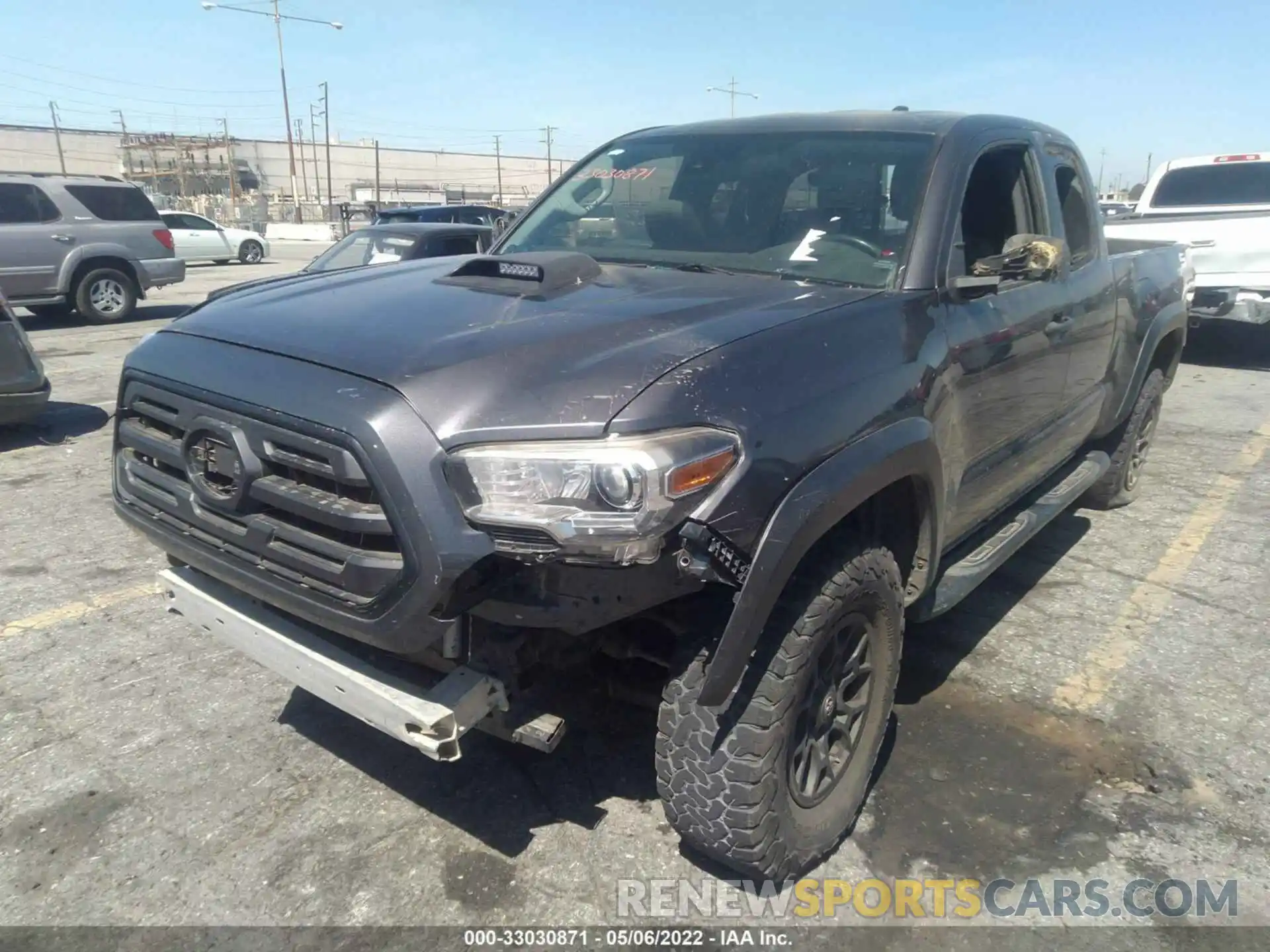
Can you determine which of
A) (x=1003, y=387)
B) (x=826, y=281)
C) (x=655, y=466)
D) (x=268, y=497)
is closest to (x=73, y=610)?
(x=268, y=497)

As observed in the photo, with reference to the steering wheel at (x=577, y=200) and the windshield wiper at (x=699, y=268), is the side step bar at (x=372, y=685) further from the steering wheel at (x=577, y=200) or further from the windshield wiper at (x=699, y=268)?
the steering wheel at (x=577, y=200)

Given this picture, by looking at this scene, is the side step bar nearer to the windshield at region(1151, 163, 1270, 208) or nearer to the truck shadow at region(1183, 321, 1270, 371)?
the truck shadow at region(1183, 321, 1270, 371)

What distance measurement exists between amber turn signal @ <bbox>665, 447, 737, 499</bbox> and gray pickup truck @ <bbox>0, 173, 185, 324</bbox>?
12.5m

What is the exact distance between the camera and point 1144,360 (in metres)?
5.07

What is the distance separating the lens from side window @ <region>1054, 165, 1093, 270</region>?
13.8ft

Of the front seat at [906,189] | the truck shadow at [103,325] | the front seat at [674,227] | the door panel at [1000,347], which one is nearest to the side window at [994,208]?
the door panel at [1000,347]

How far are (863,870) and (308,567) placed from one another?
1.68m

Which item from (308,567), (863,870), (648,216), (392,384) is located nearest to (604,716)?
(863,870)

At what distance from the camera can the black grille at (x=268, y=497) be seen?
6.95 ft

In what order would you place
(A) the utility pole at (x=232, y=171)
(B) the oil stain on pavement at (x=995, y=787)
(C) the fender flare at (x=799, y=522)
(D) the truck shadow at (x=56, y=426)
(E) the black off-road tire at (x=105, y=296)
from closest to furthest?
(C) the fender flare at (x=799, y=522), (B) the oil stain on pavement at (x=995, y=787), (D) the truck shadow at (x=56, y=426), (E) the black off-road tire at (x=105, y=296), (A) the utility pole at (x=232, y=171)

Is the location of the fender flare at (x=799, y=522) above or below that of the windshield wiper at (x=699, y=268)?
below

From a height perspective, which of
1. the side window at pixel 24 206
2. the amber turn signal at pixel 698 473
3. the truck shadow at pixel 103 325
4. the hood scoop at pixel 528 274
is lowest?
the truck shadow at pixel 103 325

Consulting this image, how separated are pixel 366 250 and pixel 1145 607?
919 centimetres

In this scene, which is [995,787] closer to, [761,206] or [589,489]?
[589,489]
